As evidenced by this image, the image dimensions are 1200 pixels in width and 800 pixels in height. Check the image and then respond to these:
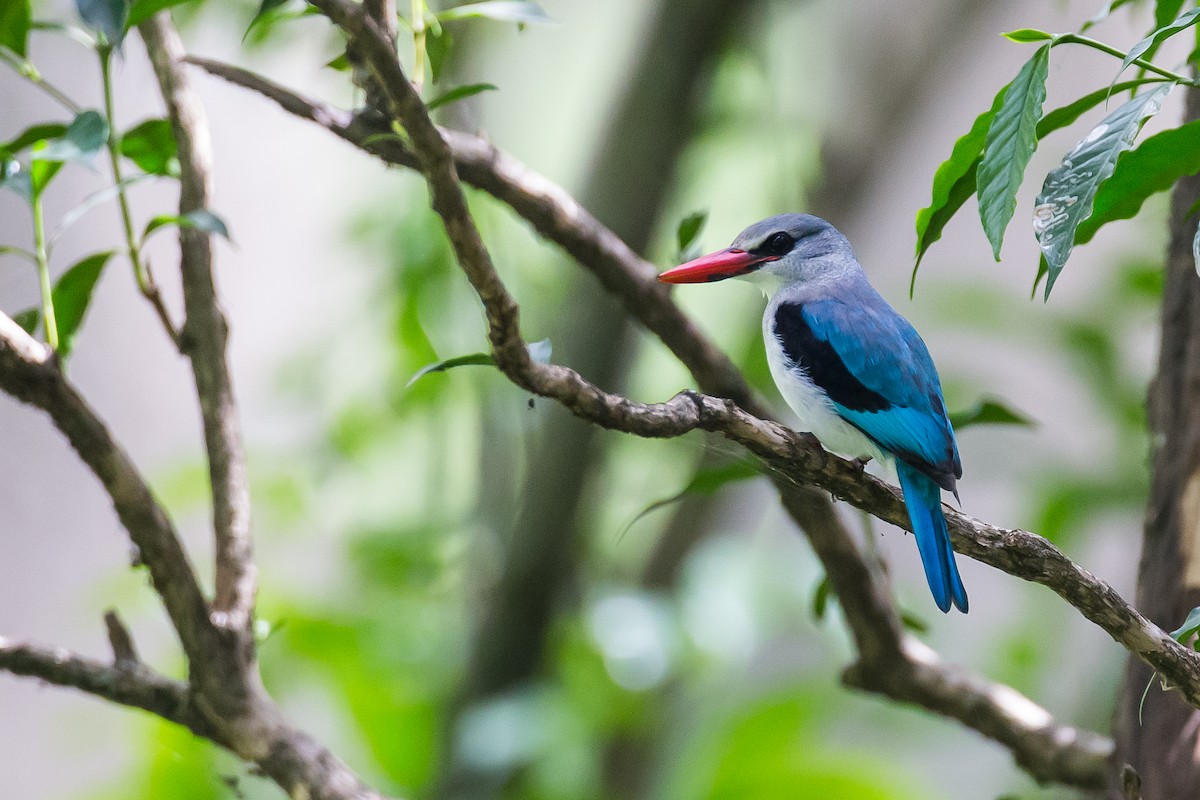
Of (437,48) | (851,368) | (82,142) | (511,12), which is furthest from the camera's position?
(437,48)

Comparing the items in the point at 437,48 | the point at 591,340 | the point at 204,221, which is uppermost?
the point at 591,340

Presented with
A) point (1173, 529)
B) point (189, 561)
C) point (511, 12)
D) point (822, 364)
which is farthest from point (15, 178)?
point (1173, 529)

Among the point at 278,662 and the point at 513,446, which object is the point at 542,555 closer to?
the point at 513,446

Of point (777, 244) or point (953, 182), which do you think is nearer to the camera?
point (953, 182)

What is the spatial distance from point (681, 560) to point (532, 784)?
919 millimetres

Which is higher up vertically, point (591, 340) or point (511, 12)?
point (591, 340)

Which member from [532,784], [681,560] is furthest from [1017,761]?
[681,560]

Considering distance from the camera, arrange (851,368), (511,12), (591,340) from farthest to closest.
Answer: (591,340), (851,368), (511,12)

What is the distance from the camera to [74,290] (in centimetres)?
132

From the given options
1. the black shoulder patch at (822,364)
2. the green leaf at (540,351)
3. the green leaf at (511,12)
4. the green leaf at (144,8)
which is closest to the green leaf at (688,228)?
the black shoulder patch at (822,364)

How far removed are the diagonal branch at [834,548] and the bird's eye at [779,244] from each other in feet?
0.61

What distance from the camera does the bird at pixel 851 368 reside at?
3.96 feet

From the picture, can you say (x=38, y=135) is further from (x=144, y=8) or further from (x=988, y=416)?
(x=988, y=416)

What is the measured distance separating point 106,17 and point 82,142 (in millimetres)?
161
